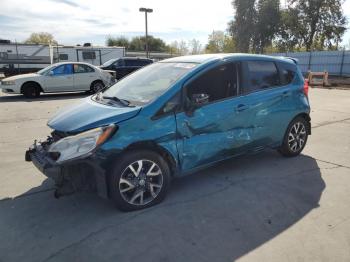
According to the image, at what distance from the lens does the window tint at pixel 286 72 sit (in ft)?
17.5

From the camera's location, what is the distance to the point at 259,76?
4945 millimetres

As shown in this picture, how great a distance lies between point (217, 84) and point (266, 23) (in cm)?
4144

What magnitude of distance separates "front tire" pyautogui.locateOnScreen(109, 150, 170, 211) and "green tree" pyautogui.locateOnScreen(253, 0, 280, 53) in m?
42.2

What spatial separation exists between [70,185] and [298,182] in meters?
2.95

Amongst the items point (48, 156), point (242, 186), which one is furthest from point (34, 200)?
point (242, 186)

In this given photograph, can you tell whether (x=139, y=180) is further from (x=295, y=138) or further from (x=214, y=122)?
(x=295, y=138)

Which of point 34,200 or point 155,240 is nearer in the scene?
point 155,240

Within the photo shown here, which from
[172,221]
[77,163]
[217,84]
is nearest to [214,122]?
[217,84]

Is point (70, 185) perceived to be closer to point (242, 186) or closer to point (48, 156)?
point (48, 156)

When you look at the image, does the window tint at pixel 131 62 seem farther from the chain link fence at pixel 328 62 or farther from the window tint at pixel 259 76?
the window tint at pixel 259 76

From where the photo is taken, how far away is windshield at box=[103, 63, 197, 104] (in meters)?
4.13

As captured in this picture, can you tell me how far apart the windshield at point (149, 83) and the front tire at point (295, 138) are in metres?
2.09

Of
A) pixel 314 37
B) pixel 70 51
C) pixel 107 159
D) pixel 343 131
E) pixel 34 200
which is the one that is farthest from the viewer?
pixel 314 37

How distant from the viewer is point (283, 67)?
537 centimetres
